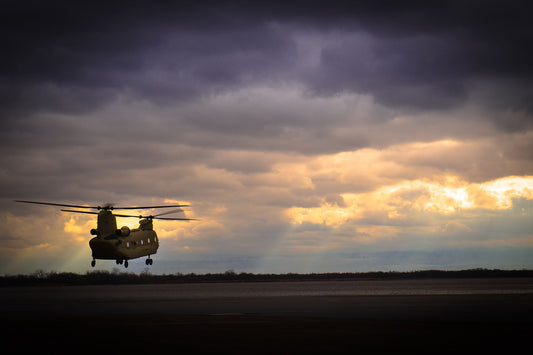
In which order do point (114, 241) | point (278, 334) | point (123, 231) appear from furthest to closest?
1. point (123, 231)
2. point (114, 241)
3. point (278, 334)

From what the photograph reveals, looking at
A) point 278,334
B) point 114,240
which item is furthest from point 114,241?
point 278,334

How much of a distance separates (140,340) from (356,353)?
15.7m

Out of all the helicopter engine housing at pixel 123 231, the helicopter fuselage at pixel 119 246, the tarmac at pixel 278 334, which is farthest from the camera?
the helicopter engine housing at pixel 123 231

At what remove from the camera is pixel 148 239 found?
99188mm

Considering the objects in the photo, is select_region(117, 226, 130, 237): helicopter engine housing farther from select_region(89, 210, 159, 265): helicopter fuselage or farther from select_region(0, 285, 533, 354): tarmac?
select_region(0, 285, 533, 354): tarmac

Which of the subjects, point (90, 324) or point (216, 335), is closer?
point (216, 335)

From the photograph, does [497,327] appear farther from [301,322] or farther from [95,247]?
[95,247]

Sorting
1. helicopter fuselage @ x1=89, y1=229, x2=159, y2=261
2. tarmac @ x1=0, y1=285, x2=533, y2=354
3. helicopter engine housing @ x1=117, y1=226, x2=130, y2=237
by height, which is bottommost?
tarmac @ x1=0, y1=285, x2=533, y2=354

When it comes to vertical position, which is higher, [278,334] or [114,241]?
[114,241]

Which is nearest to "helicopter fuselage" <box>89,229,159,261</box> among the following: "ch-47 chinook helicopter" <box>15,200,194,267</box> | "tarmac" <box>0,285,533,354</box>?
"ch-47 chinook helicopter" <box>15,200,194,267</box>

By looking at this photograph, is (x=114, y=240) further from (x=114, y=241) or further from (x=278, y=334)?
(x=278, y=334)

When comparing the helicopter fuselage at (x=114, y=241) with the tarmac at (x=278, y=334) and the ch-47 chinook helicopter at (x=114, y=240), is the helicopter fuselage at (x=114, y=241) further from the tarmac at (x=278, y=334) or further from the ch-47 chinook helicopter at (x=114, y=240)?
the tarmac at (x=278, y=334)

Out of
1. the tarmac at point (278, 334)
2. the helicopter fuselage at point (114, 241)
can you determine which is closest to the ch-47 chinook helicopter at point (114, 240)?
the helicopter fuselage at point (114, 241)

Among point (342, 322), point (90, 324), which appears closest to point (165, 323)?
point (90, 324)
